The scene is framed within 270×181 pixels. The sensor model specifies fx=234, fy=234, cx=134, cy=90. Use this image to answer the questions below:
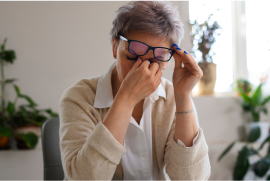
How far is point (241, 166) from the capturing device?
215cm

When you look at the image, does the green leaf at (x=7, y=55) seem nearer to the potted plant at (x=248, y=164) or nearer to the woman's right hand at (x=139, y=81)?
the woman's right hand at (x=139, y=81)

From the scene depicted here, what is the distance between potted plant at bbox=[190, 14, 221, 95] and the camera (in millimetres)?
2549

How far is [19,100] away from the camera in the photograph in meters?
2.16

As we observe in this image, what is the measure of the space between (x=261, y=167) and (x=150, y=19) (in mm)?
1884

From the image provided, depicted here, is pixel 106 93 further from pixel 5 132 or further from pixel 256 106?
pixel 256 106

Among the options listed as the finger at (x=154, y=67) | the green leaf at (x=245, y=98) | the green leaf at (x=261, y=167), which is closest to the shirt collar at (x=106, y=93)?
the finger at (x=154, y=67)

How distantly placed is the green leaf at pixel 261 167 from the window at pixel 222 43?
955 millimetres

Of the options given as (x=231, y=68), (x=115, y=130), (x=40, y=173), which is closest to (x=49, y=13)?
(x=40, y=173)

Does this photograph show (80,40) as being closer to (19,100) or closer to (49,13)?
(49,13)

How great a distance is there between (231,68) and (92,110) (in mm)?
2321

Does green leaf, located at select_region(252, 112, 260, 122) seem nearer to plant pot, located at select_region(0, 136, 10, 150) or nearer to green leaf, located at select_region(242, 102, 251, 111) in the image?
green leaf, located at select_region(242, 102, 251, 111)

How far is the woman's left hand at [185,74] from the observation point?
3.10ft

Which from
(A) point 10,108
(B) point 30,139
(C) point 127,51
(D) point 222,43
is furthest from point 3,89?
(D) point 222,43

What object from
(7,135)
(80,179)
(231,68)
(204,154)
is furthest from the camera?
(231,68)
